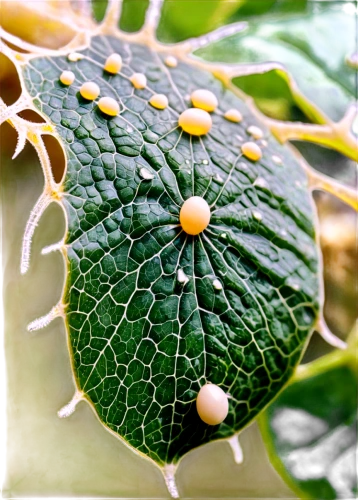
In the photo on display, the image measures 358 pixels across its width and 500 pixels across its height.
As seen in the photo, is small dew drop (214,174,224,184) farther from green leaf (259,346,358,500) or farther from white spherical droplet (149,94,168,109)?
green leaf (259,346,358,500)

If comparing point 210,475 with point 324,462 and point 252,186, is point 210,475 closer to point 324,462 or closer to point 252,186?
point 324,462

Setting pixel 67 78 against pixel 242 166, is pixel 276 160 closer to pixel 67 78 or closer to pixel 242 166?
pixel 242 166

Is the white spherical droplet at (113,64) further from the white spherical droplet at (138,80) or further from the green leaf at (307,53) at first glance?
the green leaf at (307,53)

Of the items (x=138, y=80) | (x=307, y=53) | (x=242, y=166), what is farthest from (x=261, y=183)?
(x=307, y=53)

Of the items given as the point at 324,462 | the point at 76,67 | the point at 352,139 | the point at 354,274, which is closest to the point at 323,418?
the point at 324,462

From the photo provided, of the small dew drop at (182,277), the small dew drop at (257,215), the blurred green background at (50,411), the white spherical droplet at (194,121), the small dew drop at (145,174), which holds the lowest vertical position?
the blurred green background at (50,411)

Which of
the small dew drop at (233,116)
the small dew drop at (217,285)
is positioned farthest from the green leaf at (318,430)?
the small dew drop at (233,116)

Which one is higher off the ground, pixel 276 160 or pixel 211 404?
pixel 276 160
